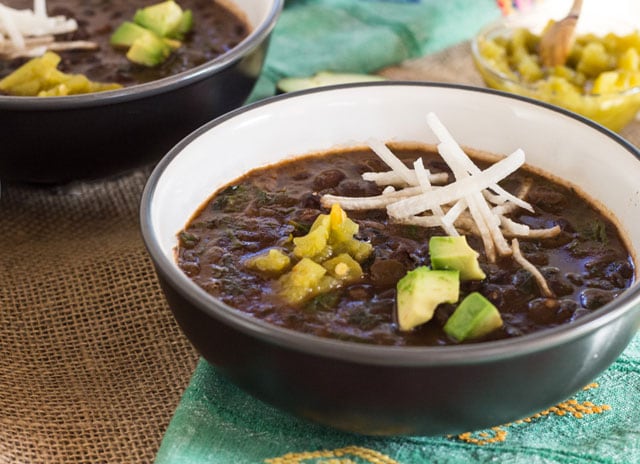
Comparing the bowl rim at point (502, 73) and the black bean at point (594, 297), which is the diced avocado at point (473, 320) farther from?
the bowl rim at point (502, 73)

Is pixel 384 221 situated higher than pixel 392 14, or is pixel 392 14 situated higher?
pixel 384 221

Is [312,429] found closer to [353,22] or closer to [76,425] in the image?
[76,425]

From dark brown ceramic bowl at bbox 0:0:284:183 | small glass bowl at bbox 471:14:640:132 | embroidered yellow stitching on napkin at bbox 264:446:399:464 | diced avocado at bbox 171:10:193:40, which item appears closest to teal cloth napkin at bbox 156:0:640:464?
embroidered yellow stitching on napkin at bbox 264:446:399:464

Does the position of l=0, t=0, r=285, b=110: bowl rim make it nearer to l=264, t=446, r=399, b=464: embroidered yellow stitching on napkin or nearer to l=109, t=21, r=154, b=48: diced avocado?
l=109, t=21, r=154, b=48: diced avocado

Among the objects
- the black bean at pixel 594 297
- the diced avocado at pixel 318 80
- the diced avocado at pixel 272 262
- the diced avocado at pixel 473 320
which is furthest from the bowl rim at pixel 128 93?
the black bean at pixel 594 297

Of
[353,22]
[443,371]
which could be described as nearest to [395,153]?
[443,371]

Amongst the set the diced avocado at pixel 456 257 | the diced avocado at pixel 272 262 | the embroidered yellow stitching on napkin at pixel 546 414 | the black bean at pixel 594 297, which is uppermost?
the diced avocado at pixel 456 257
